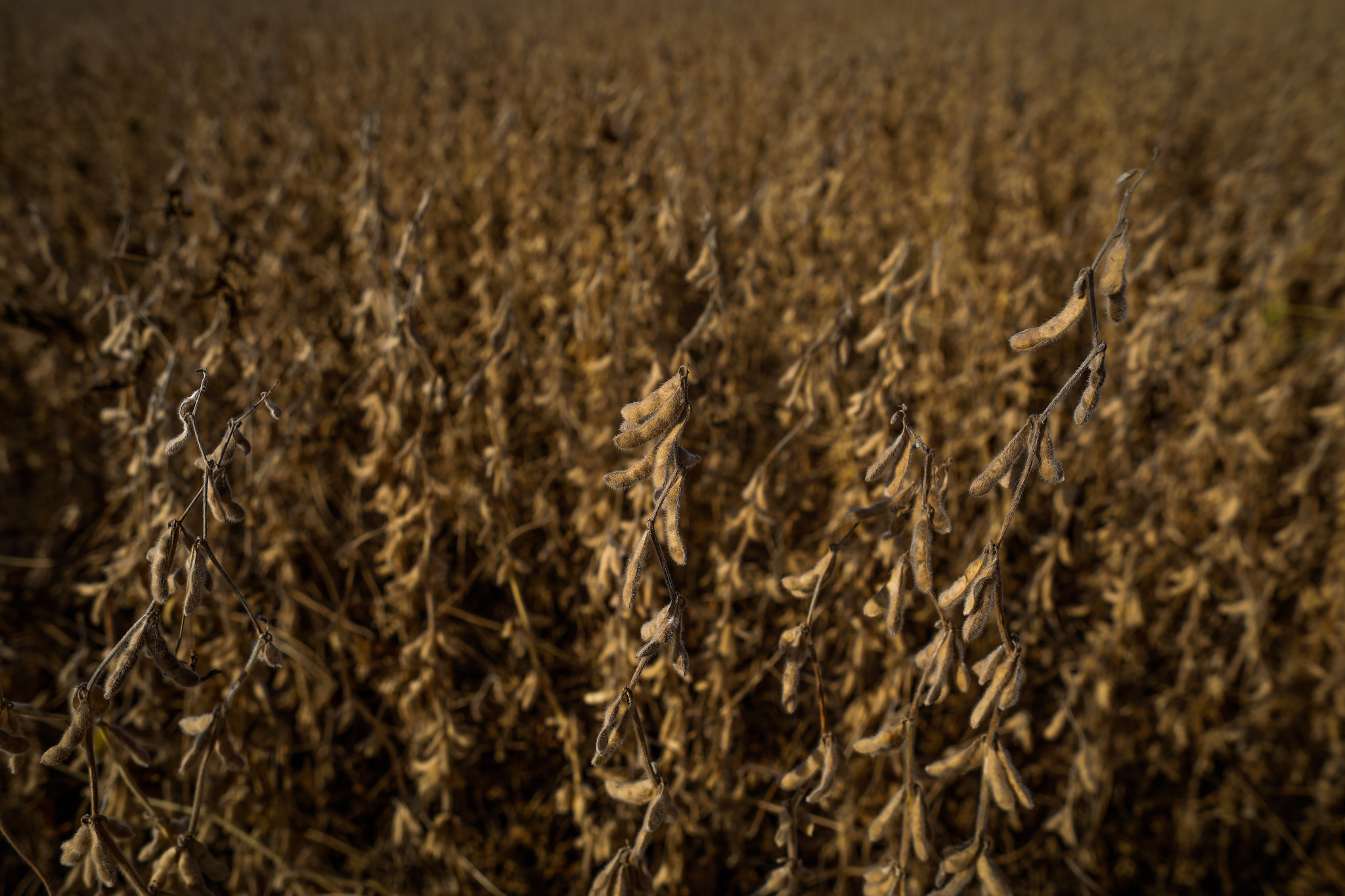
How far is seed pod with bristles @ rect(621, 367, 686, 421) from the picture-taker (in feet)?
2.41

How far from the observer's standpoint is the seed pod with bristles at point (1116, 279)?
2.47 ft

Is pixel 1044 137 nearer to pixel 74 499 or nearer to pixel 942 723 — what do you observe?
pixel 942 723

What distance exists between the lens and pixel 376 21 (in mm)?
10031

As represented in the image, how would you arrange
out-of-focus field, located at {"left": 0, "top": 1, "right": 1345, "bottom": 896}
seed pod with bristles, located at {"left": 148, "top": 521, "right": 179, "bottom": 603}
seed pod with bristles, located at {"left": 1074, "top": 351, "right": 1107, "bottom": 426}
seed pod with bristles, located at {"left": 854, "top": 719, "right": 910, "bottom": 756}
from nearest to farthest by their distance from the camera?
seed pod with bristles, located at {"left": 1074, "top": 351, "right": 1107, "bottom": 426} → seed pod with bristles, located at {"left": 148, "top": 521, "right": 179, "bottom": 603} → seed pod with bristles, located at {"left": 854, "top": 719, "right": 910, "bottom": 756} → out-of-focus field, located at {"left": 0, "top": 1, "right": 1345, "bottom": 896}

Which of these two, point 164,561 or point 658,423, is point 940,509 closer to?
point 658,423

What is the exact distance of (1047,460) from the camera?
2.48ft

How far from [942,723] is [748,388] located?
50.9 inches

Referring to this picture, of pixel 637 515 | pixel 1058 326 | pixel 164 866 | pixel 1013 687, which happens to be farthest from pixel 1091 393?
pixel 164 866

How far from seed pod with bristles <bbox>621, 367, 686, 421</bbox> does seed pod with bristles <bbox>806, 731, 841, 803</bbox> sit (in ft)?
1.57

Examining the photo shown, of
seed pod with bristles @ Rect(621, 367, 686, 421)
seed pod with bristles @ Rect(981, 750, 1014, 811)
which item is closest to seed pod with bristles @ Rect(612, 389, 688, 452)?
seed pod with bristles @ Rect(621, 367, 686, 421)

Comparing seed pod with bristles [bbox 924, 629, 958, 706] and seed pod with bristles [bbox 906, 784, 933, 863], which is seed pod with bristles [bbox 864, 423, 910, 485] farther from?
seed pod with bristles [bbox 906, 784, 933, 863]

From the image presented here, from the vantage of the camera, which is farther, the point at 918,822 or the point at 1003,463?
the point at 918,822

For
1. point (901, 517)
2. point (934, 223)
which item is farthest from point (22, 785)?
point (934, 223)

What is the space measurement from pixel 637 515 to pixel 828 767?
1.73 feet
